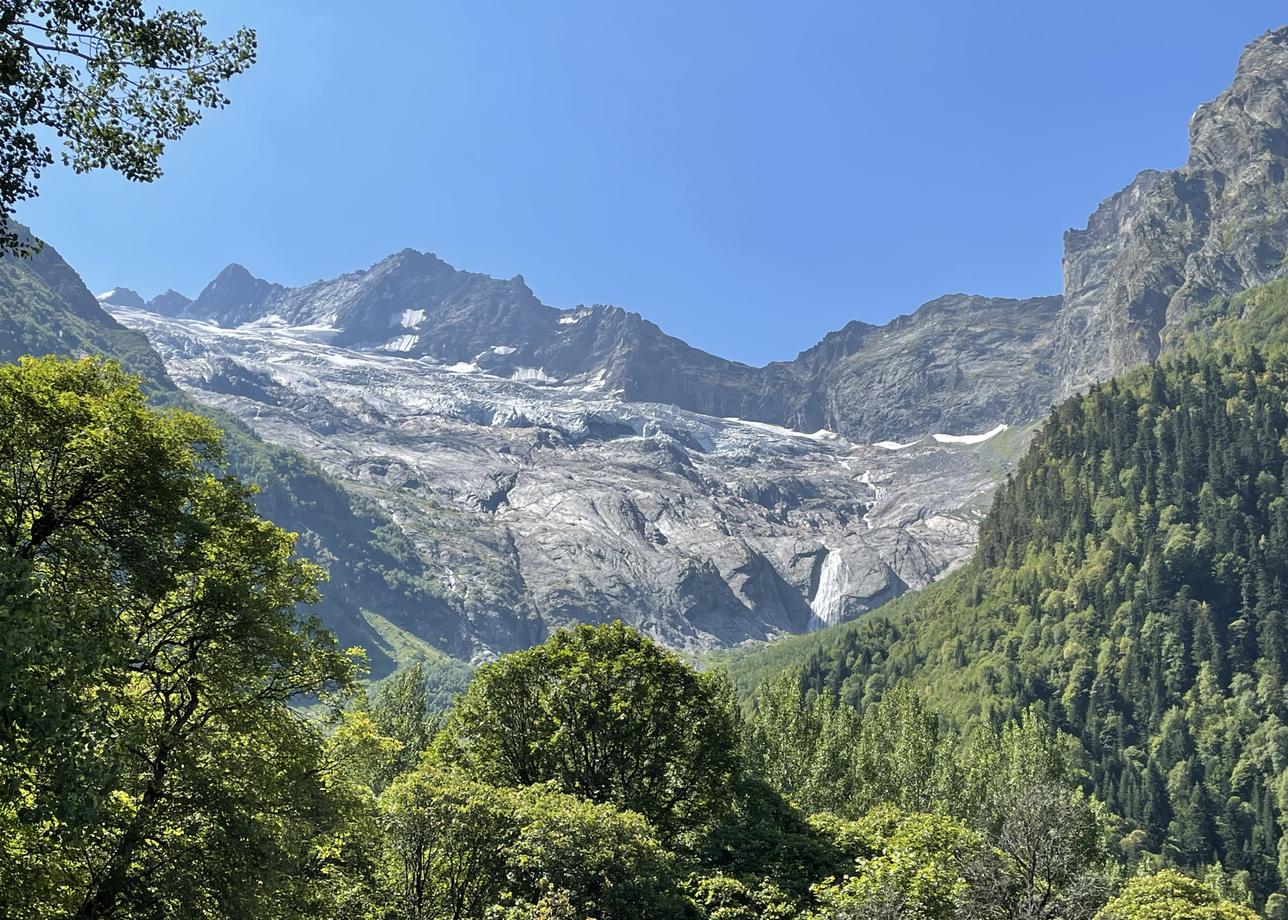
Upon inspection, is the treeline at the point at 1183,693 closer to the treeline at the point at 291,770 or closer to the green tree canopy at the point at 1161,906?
the green tree canopy at the point at 1161,906

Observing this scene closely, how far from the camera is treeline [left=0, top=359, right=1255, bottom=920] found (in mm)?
19938

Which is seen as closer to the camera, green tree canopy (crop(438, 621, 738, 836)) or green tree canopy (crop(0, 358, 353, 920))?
green tree canopy (crop(0, 358, 353, 920))

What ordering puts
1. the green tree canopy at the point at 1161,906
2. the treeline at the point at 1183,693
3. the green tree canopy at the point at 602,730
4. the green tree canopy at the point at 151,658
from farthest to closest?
the treeline at the point at 1183,693
the green tree canopy at the point at 602,730
the green tree canopy at the point at 1161,906
the green tree canopy at the point at 151,658

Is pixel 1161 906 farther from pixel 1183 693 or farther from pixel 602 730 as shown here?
pixel 1183 693

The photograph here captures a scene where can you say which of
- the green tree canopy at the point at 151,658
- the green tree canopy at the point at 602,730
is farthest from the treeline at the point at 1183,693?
the green tree canopy at the point at 151,658

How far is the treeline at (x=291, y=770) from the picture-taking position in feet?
65.4

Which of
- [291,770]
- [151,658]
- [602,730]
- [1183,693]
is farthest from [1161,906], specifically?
[1183,693]

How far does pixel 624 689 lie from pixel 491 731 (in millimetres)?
8459

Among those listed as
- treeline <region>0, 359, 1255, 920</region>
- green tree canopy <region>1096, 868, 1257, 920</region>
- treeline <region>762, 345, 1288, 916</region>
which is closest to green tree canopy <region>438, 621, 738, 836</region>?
treeline <region>0, 359, 1255, 920</region>

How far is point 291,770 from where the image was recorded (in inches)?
1207

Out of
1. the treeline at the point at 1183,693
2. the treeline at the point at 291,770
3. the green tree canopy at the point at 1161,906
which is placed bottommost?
the treeline at the point at 291,770

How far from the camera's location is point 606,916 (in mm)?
33312

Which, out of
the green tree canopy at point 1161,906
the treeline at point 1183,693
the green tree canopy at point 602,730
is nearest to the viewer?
the green tree canopy at point 1161,906

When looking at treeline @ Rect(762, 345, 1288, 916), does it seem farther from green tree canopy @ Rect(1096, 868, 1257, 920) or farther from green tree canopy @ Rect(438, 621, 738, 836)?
green tree canopy @ Rect(438, 621, 738, 836)
